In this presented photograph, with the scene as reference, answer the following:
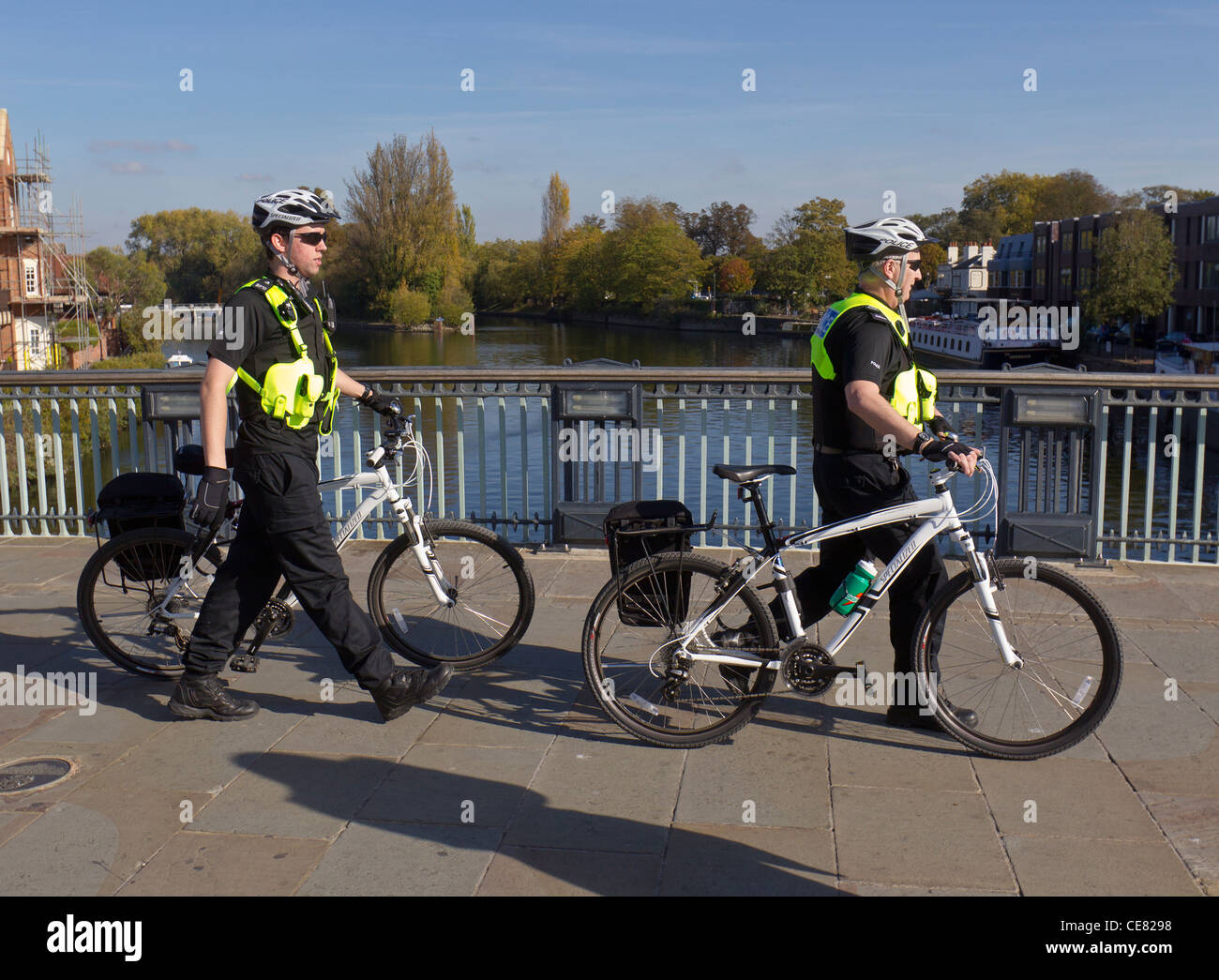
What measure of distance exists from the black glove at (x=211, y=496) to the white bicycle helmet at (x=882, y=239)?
2.41m

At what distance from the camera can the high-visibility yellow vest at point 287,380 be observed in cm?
437

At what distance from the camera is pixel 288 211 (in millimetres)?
4410

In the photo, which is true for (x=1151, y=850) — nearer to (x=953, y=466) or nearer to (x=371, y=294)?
(x=953, y=466)

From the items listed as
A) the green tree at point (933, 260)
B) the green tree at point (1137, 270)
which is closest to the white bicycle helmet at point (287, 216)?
the green tree at point (1137, 270)

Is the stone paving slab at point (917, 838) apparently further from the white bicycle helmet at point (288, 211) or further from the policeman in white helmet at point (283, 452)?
the white bicycle helmet at point (288, 211)

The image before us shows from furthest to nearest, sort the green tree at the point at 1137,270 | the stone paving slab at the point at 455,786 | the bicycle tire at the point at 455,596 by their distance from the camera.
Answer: the green tree at the point at 1137,270, the bicycle tire at the point at 455,596, the stone paving slab at the point at 455,786

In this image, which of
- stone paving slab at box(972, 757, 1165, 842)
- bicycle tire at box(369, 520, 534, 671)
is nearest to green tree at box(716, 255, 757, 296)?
bicycle tire at box(369, 520, 534, 671)

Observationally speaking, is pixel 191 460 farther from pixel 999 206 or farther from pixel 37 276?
pixel 999 206

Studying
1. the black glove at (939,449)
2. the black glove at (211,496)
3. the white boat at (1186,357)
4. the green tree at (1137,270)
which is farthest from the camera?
the green tree at (1137,270)

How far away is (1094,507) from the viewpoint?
24.4 feet

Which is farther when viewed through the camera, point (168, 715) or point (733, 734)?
point (168, 715)

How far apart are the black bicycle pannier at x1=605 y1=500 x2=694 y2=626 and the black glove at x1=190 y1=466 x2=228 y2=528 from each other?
1.40 metres
